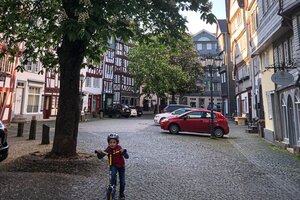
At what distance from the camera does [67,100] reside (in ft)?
27.2

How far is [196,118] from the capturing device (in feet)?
58.1

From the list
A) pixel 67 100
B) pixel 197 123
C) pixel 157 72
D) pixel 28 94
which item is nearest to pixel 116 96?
pixel 157 72

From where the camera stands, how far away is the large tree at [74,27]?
5.75 meters

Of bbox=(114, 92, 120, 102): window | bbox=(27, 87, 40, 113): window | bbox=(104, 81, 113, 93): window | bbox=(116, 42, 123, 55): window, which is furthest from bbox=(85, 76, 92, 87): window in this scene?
bbox=(116, 42, 123, 55): window

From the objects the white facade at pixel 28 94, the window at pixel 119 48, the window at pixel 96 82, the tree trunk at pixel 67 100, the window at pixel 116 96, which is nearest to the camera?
the tree trunk at pixel 67 100

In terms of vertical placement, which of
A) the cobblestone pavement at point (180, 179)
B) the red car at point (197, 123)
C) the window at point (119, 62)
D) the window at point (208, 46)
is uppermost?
the window at point (208, 46)

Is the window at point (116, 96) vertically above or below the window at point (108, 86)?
below

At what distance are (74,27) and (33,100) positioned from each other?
85.0 feet

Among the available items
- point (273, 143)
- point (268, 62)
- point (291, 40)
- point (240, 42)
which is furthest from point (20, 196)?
point (240, 42)

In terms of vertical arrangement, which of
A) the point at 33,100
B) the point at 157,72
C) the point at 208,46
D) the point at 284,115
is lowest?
the point at 284,115

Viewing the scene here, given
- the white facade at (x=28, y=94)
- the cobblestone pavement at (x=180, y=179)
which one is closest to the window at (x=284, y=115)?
the cobblestone pavement at (x=180, y=179)

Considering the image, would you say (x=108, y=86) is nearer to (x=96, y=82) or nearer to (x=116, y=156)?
(x=96, y=82)

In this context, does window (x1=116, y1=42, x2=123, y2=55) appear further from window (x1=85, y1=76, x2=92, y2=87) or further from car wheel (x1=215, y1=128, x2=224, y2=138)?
car wheel (x1=215, y1=128, x2=224, y2=138)

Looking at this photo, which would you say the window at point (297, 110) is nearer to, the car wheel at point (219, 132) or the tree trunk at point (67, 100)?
the car wheel at point (219, 132)
